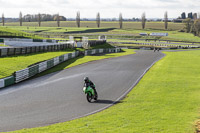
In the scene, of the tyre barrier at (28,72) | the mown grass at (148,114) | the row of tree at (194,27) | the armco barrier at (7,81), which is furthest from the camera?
the row of tree at (194,27)

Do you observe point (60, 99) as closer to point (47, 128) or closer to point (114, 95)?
point (114, 95)

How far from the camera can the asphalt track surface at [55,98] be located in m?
16.9

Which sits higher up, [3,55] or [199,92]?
[3,55]

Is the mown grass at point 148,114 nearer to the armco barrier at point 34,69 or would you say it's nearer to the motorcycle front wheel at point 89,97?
the motorcycle front wheel at point 89,97

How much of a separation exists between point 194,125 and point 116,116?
4.14 meters

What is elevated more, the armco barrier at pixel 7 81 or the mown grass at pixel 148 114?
the armco barrier at pixel 7 81

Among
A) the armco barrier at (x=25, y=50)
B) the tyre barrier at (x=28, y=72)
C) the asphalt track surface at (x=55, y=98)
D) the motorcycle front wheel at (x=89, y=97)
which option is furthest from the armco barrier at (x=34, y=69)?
the motorcycle front wheel at (x=89, y=97)

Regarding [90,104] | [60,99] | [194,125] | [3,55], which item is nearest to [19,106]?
[60,99]

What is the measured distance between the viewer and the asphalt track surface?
16.9 meters

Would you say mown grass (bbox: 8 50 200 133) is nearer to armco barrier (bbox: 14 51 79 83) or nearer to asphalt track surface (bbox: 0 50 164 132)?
asphalt track surface (bbox: 0 50 164 132)

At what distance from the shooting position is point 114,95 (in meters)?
23.2

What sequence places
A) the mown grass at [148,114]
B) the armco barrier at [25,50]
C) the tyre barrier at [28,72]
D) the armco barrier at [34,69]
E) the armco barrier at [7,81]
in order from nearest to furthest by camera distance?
the mown grass at [148,114], the armco barrier at [7,81], the tyre barrier at [28,72], the armco barrier at [34,69], the armco barrier at [25,50]

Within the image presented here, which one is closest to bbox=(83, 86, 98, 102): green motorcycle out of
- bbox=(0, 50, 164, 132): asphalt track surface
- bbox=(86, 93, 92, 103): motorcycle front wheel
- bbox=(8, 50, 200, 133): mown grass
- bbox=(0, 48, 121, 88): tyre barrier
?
bbox=(86, 93, 92, 103): motorcycle front wheel

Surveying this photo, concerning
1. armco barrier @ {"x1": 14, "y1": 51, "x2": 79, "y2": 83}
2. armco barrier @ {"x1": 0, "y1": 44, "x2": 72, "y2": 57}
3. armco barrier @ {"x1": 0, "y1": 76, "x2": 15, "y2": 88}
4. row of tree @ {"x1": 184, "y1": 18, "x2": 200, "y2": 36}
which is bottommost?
armco barrier @ {"x1": 0, "y1": 76, "x2": 15, "y2": 88}
